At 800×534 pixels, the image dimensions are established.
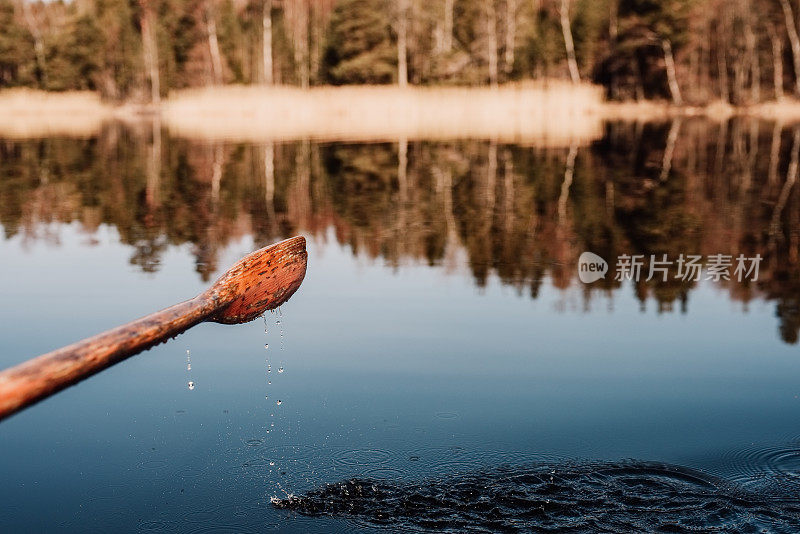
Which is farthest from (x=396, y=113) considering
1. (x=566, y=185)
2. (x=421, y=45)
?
(x=566, y=185)

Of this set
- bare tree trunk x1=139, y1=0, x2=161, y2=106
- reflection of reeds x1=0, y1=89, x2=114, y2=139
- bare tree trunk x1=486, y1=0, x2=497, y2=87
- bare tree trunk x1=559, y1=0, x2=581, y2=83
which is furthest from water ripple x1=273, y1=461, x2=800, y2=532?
bare tree trunk x1=139, y1=0, x2=161, y2=106

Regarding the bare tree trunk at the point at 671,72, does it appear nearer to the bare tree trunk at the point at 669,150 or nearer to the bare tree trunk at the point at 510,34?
the bare tree trunk at the point at 510,34

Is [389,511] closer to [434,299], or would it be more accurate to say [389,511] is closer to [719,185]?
[434,299]

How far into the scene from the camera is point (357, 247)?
9.18 m

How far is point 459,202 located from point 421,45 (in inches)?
1692

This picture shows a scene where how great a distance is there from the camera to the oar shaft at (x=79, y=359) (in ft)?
8.14

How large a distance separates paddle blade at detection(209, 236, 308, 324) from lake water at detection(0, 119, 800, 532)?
62 centimetres

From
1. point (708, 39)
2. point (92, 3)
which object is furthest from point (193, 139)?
point (92, 3)

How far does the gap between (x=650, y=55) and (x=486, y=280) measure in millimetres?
44203

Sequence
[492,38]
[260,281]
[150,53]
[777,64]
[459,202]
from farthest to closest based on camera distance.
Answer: [150,53] < [492,38] < [777,64] < [459,202] < [260,281]

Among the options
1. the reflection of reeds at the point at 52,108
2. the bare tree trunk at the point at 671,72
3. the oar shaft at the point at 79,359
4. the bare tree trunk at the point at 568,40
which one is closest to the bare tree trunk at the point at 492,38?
the bare tree trunk at the point at 568,40

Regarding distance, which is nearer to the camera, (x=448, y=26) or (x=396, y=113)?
(x=396, y=113)

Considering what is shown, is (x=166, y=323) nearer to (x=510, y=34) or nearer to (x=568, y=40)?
(x=568, y=40)

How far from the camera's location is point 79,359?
276cm
